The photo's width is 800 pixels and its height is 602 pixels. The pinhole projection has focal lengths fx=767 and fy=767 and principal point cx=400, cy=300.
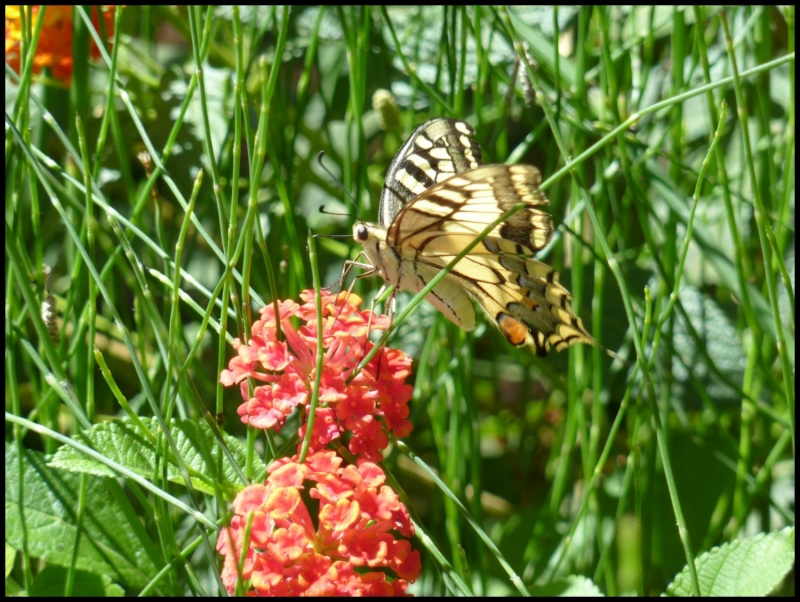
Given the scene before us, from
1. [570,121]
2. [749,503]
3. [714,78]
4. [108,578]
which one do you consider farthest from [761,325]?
[108,578]

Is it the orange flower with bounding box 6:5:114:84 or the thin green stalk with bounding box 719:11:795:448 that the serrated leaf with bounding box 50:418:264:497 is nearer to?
the thin green stalk with bounding box 719:11:795:448

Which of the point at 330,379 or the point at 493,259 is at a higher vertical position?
the point at 493,259

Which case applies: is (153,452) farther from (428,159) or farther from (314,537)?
(428,159)

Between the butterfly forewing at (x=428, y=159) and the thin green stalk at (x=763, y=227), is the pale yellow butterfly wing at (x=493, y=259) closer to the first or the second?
the butterfly forewing at (x=428, y=159)

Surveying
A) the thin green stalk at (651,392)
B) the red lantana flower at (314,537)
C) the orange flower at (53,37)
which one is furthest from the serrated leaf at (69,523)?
the orange flower at (53,37)

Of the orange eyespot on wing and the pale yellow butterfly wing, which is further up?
the pale yellow butterfly wing

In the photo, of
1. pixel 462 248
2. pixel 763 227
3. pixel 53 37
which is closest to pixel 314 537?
pixel 462 248

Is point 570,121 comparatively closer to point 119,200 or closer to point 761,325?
point 761,325

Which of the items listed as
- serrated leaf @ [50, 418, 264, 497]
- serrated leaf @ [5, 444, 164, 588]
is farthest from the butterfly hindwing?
serrated leaf @ [5, 444, 164, 588]
